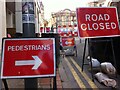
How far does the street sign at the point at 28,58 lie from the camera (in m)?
4.12

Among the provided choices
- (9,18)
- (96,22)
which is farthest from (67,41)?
(96,22)

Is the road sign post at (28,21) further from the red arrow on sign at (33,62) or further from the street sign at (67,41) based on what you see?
the street sign at (67,41)

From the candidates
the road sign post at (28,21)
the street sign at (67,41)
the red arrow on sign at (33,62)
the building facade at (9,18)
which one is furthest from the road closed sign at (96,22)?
the street sign at (67,41)

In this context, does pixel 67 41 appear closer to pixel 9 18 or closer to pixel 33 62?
pixel 9 18

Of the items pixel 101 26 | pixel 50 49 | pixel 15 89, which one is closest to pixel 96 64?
pixel 101 26

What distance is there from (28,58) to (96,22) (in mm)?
3105

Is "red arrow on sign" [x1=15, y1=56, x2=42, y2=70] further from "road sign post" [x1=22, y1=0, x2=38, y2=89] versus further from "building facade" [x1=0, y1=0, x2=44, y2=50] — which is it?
"building facade" [x1=0, y1=0, x2=44, y2=50]

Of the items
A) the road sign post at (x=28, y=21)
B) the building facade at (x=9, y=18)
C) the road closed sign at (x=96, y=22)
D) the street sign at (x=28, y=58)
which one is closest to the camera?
the street sign at (x=28, y=58)

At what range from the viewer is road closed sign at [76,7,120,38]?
270 inches

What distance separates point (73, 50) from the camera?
17.3m

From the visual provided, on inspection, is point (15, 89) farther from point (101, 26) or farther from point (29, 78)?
point (101, 26)

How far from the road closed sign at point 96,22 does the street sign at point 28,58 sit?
2.66 m

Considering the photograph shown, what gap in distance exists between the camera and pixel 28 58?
165 inches

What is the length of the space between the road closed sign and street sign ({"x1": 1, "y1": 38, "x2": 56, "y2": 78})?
266 cm
